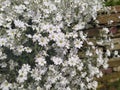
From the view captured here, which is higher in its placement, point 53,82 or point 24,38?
point 24,38

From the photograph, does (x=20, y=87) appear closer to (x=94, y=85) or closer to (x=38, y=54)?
(x=38, y=54)

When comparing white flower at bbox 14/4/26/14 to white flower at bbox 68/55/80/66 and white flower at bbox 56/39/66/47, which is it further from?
white flower at bbox 68/55/80/66

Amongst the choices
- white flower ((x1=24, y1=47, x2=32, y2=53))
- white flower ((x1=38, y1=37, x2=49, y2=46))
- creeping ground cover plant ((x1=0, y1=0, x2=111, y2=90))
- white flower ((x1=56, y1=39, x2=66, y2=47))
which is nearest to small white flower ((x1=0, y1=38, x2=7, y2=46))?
creeping ground cover plant ((x1=0, y1=0, x2=111, y2=90))

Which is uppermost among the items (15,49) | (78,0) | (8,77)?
(78,0)

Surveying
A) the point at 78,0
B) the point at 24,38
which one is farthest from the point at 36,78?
the point at 78,0

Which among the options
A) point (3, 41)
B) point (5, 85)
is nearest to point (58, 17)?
point (3, 41)

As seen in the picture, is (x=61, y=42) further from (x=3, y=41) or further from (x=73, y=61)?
(x=3, y=41)

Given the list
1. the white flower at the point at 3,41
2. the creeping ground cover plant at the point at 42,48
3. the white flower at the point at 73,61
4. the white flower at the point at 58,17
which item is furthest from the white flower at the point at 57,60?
the white flower at the point at 3,41

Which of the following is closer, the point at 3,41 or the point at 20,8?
the point at 3,41

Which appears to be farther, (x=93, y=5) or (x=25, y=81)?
(x=93, y=5)
